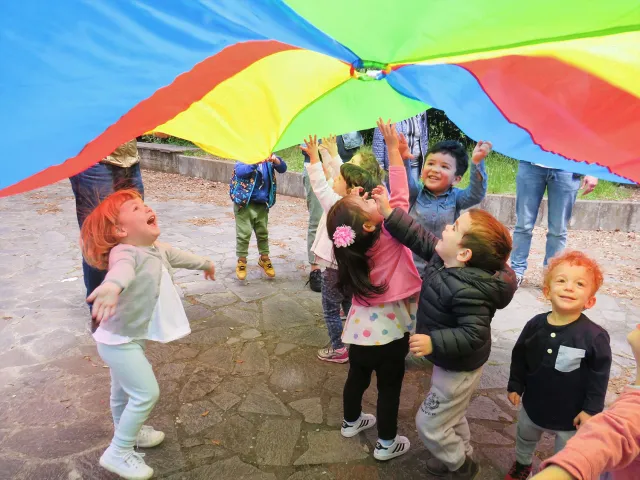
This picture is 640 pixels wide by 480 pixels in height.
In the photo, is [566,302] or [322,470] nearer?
[566,302]

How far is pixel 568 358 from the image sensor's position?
6.45 ft

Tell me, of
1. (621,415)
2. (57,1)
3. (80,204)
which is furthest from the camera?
(80,204)

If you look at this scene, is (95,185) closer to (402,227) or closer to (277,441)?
(277,441)

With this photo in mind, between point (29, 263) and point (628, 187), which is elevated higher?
point (628, 187)

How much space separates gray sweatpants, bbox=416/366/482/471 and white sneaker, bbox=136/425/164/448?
130 cm

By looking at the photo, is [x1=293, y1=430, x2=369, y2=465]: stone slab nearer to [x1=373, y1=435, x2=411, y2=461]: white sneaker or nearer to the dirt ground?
[x1=373, y1=435, x2=411, y2=461]: white sneaker

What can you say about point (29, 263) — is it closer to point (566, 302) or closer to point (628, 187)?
point (566, 302)

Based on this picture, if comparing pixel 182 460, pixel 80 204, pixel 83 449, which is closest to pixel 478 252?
pixel 182 460

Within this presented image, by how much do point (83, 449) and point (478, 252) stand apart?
2.12 m

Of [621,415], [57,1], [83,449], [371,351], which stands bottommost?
[83,449]

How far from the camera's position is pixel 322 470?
2.34 m

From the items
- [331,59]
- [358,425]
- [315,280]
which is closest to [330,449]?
[358,425]

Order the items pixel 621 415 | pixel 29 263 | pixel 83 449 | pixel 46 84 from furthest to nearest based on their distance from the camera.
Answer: pixel 29 263, pixel 83 449, pixel 46 84, pixel 621 415

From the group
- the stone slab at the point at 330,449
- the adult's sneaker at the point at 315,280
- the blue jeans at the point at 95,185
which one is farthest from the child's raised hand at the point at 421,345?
the adult's sneaker at the point at 315,280
